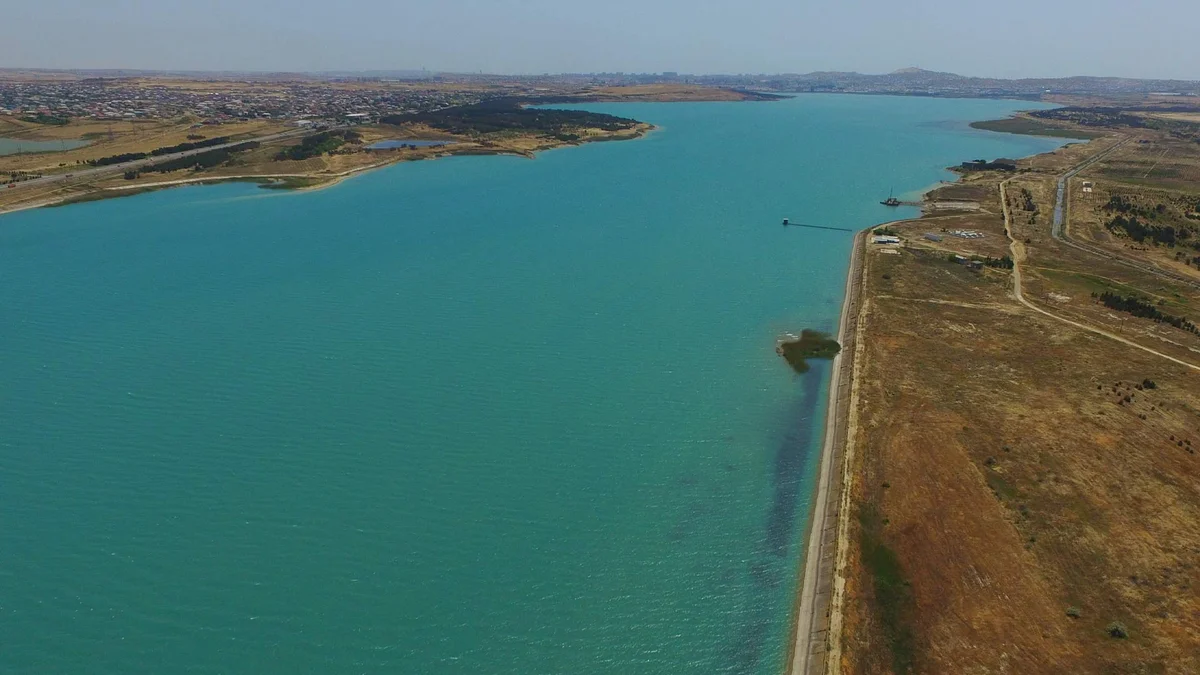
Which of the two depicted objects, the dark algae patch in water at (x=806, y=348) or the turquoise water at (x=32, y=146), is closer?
the dark algae patch in water at (x=806, y=348)

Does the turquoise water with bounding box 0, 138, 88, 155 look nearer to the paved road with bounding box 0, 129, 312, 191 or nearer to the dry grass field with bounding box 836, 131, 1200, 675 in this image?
the paved road with bounding box 0, 129, 312, 191

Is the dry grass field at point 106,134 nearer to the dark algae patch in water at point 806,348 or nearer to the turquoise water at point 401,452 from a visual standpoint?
the turquoise water at point 401,452

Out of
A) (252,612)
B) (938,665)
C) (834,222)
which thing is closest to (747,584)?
(938,665)

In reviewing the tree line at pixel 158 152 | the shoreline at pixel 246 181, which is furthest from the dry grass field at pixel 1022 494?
the tree line at pixel 158 152

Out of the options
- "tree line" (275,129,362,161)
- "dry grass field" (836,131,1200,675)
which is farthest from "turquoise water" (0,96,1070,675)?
"tree line" (275,129,362,161)

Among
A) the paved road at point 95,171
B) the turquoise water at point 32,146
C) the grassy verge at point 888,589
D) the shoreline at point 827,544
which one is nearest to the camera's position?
the grassy verge at point 888,589
